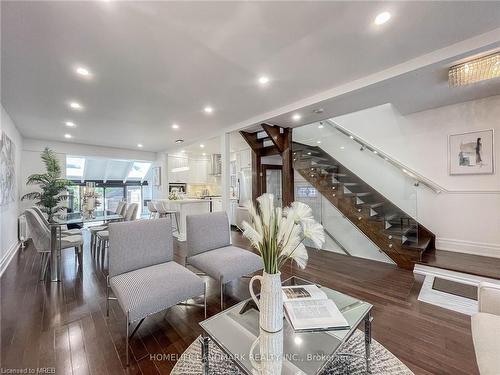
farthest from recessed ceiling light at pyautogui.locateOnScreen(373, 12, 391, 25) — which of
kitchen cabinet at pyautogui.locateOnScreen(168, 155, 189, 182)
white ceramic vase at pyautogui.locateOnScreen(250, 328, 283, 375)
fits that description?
kitchen cabinet at pyautogui.locateOnScreen(168, 155, 189, 182)

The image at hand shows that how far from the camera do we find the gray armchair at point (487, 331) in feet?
3.26

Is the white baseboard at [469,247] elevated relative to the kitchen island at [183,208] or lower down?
lower down

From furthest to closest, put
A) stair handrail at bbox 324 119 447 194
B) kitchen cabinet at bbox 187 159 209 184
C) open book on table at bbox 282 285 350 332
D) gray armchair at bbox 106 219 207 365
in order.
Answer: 1. kitchen cabinet at bbox 187 159 209 184
2. stair handrail at bbox 324 119 447 194
3. gray armchair at bbox 106 219 207 365
4. open book on table at bbox 282 285 350 332

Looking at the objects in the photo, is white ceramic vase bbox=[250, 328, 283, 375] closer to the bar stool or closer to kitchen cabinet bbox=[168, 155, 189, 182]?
the bar stool

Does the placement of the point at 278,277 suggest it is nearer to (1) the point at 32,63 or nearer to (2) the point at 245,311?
(2) the point at 245,311

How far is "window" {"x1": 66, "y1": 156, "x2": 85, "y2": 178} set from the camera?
8047 millimetres

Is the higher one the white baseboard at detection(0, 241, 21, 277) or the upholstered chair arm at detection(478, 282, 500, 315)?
the upholstered chair arm at detection(478, 282, 500, 315)

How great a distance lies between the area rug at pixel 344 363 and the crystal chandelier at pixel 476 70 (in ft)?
9.22

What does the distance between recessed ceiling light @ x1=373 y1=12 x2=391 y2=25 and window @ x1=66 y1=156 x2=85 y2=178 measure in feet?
31.4

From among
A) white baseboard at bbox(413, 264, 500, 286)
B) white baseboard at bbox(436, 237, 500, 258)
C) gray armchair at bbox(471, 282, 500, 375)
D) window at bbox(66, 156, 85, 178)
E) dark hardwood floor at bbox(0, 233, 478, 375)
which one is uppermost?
window at bbox(66, 156, 85, 178)

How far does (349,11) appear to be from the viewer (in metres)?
1.63

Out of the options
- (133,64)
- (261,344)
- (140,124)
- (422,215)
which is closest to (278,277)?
(261,344)

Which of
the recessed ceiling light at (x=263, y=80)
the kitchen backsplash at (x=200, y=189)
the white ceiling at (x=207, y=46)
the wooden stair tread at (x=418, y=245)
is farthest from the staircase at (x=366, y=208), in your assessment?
the kitchen backsplash at (x=200, y=189)

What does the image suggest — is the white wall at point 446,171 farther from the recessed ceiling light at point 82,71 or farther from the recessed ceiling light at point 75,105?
the recessed ceiling light at point 75,105
